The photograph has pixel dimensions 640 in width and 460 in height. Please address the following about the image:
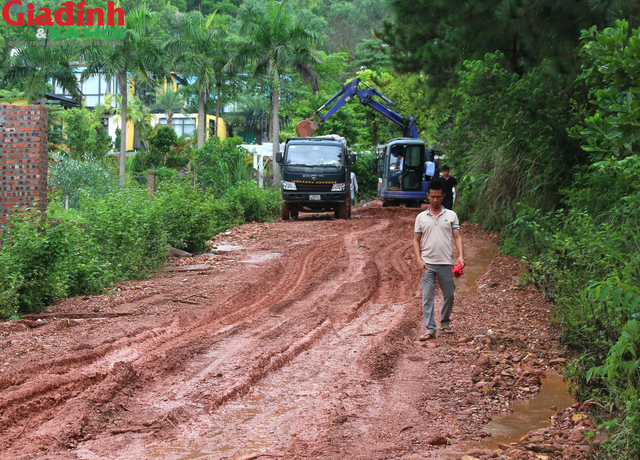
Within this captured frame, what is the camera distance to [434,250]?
7977mm

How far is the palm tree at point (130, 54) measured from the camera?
35.6 metres

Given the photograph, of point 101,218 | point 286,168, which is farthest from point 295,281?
point 286,168

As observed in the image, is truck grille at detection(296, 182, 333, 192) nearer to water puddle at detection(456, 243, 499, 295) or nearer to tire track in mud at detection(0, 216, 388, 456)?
water puddle at detection(456, 243, 499, 295)

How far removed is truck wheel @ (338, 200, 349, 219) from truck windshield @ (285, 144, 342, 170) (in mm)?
1389

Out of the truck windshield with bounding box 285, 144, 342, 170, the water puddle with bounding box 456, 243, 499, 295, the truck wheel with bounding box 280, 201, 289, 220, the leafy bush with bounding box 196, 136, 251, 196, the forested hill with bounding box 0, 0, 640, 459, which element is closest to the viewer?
the forested hill with bounding box 0, 0, 640, 459

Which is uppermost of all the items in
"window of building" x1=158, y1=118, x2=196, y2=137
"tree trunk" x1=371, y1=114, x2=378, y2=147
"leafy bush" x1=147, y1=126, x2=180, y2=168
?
"window of building" x1=158, y1=118, x2=196, y2=137

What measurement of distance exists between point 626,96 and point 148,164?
4520 cm

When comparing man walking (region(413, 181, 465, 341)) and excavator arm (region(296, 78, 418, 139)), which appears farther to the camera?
excavator arm (region(296, 78, 418, 139))

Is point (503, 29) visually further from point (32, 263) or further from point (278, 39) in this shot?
point (278, 39)

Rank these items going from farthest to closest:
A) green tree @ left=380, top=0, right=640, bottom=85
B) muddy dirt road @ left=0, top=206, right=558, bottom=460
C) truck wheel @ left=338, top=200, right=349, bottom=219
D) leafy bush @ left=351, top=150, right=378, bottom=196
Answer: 1. leafy bush @ left=351, top=150, right=378, bottom=196
2. truck wheel @ left=338, top=200, right=349, bottom=219
3. green tree @ left=380, top=0, right=640, bottom=85
4. muddy dirt road @ left=0, top=206, right=558, bottom=460

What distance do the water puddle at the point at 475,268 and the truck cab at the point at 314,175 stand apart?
8210 mm

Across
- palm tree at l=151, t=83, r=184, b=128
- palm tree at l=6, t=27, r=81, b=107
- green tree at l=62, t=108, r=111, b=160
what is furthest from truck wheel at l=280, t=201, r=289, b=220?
palm tree at l=151, t=83, r=184, b=128

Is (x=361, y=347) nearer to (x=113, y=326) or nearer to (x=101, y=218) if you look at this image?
(x=113, y=326)

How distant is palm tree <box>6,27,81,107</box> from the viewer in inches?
1403
